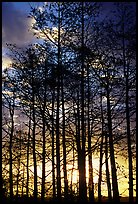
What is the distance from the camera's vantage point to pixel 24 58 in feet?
59.6

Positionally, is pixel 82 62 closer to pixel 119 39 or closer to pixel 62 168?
pixel 119 39

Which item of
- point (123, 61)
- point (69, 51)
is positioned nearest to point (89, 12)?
point (69, 51)

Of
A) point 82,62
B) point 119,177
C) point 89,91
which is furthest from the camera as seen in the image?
point 119,177

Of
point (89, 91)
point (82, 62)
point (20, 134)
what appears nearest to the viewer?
point (82, 62)

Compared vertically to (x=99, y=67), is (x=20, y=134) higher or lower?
lower

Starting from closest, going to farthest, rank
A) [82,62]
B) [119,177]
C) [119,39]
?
[82,62] < [119,39] < [119,177]

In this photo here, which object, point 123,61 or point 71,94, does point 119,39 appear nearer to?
point 123,61

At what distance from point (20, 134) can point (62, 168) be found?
5438 millimetres

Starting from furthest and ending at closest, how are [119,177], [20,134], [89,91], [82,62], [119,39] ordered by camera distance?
[20,134], [119,177], [89,91], [119,39], [82,62]

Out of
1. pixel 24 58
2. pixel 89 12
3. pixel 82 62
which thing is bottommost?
pixel 82 62

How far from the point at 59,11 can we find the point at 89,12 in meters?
A: 1.56

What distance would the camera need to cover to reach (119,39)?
16.4 meters

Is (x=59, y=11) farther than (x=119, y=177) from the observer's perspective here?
No

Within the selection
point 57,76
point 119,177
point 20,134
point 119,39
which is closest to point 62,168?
point 119,177
